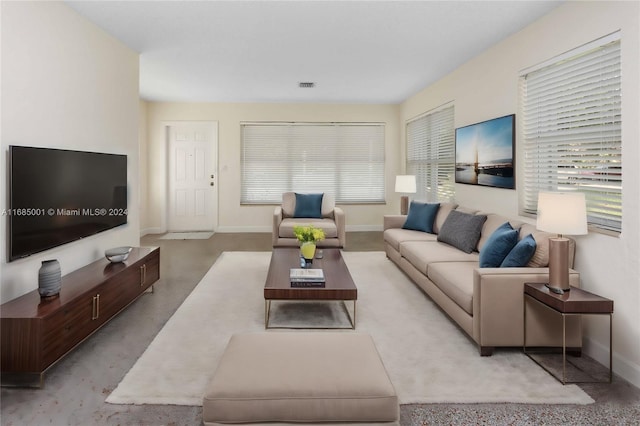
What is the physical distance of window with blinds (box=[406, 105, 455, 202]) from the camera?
18.5 ft

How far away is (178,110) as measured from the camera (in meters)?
7.73

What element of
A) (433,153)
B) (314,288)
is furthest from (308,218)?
(314,288)

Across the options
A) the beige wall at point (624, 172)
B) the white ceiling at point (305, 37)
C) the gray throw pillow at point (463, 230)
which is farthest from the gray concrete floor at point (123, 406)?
the white ceiling at point (305, 37)

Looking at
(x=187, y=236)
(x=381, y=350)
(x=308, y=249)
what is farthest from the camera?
(x=187, y=236)

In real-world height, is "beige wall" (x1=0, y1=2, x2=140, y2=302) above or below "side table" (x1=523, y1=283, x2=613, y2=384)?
above

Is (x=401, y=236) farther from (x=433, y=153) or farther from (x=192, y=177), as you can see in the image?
(x=192, y=177)

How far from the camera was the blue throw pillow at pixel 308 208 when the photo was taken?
6.55 meters

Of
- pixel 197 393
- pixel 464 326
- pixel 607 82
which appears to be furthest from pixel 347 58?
pixel 197 393

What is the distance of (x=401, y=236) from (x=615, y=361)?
2.62 m

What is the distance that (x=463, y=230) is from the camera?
405 cm

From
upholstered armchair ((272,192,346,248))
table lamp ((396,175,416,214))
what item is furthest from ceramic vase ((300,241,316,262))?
table lamp ((396,175,416,214))

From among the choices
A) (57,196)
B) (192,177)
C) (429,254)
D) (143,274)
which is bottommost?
(143,274)

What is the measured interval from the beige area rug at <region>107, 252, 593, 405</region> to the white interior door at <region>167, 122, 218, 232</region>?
3.85 meters

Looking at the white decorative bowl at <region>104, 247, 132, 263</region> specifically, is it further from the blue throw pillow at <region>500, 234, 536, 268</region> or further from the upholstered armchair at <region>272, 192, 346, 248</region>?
the blue throw pillow at <region>500, 234, 536, 268</region>
